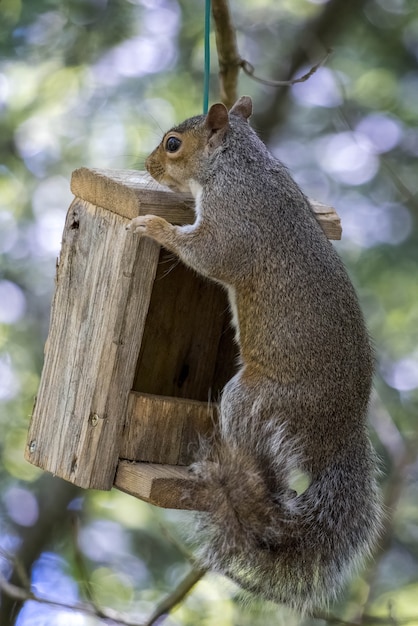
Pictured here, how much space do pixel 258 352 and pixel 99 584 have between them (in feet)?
6.13

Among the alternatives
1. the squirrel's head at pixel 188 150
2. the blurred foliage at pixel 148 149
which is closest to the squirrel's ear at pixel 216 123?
the squirrel's head at pixel 188 150

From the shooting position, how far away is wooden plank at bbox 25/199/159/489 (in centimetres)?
202

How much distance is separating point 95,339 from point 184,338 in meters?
0.37

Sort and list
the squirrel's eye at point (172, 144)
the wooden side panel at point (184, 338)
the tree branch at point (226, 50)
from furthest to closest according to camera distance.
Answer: the tree branch at point (226, 50) < the wooden side panel at point (184, 338) < the squirrel's eye at point (172, 144)

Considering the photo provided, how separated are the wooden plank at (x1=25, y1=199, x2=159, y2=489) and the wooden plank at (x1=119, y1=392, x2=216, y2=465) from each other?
24 mm

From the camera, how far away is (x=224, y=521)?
6.16ft

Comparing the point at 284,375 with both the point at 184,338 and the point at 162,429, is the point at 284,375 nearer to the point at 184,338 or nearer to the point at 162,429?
the point at 162,429

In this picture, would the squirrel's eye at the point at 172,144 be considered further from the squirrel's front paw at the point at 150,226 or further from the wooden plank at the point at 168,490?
the wooden plank at the point at 168,490

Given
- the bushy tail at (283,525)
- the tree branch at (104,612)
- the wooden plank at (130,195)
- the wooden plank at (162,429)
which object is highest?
the wooden plank at (130,195)

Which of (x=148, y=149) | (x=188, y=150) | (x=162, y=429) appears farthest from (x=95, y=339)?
(x=148, y=149)

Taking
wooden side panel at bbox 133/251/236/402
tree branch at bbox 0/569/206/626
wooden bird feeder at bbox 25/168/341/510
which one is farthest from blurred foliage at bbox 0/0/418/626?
wooden bird feeder at bbox 25/168/341/510

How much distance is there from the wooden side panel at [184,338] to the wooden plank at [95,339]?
0.22 m

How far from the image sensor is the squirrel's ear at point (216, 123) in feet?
6.94

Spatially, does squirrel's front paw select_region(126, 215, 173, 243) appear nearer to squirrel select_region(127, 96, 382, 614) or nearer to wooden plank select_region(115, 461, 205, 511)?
squirrel select_region(127, 96, 382, 614)
